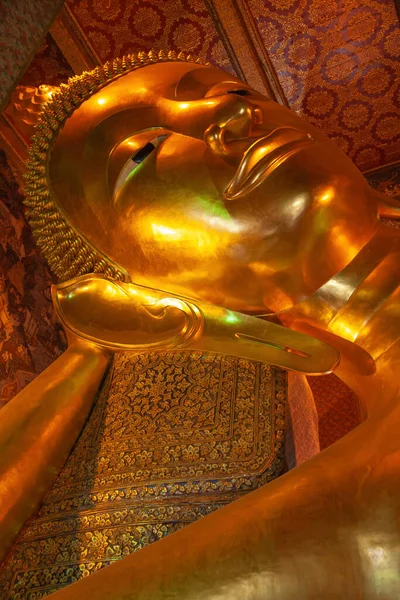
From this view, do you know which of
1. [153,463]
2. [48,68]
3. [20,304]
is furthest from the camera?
[48,68]

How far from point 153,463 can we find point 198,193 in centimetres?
53

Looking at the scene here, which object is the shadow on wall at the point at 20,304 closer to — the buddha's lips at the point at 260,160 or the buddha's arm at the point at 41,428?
the buddha's arm at the point at 41,428

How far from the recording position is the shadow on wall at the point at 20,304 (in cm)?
237

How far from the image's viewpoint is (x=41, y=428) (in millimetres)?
1222

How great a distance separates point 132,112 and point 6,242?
1.50 meters

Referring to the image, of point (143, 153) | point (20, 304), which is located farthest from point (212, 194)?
point (20, 304)

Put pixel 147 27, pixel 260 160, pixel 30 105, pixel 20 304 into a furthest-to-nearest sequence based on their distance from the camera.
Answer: pixel 147 27, pixel 20 304, pixel 30 105, pixel 260 160

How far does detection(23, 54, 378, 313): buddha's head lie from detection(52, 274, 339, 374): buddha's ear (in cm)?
5

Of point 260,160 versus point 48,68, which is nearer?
point 260,160

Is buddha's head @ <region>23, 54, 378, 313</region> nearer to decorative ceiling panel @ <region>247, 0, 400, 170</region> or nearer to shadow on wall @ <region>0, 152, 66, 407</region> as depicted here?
shadow on wall @ <region>0, 152, 66, 407</region>

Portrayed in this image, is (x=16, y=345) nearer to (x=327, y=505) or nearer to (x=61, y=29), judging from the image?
(x=61, y=29)

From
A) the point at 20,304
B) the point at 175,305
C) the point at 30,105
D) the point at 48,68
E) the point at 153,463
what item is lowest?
the point at 20,304

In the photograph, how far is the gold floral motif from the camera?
1040 millimetres

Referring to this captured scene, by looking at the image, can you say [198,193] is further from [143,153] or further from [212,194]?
[143,153]
